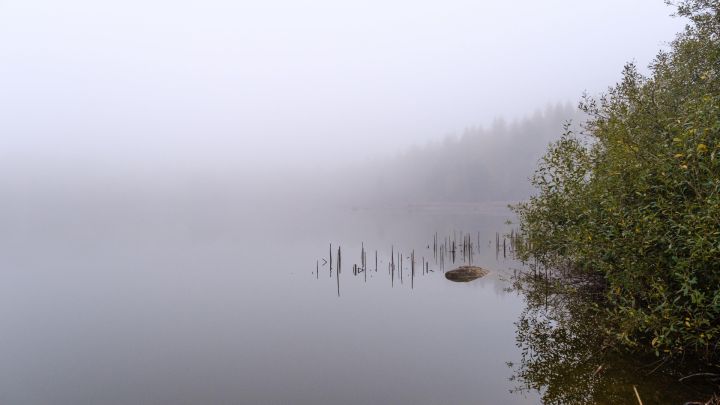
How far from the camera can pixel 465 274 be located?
40.0m

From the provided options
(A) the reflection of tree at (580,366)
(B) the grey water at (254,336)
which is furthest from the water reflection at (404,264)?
(A) the reflection of tree at (580,366)

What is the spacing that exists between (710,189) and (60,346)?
102ft

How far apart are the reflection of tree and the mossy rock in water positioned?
14.7m

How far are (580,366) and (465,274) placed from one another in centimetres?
2373

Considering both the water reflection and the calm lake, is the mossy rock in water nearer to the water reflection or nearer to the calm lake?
the calm lake

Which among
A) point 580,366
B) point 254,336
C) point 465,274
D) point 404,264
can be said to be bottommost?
point 404,264

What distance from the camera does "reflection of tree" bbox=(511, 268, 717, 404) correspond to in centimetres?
1356

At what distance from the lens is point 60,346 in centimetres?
2353

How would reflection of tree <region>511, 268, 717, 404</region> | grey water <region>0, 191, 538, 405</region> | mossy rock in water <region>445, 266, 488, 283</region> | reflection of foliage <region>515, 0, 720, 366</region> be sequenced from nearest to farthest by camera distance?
reflection of foliage <region>515, 0, 720, 366</region>
reflection of tree <region>511, 268, 717, 404</region>
grey water <region>0, 191, 538, 405</region>
mossy rock in water <region>445, 266, 488, 283</region>

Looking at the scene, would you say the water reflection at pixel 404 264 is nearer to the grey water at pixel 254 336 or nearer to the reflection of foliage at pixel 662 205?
the grey water at pixel 254 336

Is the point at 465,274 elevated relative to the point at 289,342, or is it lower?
elevated

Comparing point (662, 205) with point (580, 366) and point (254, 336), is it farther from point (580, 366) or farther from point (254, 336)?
point (254, 336)

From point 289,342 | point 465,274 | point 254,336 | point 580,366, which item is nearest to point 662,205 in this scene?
point 580,366

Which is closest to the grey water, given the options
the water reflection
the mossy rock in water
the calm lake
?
the calm lake
